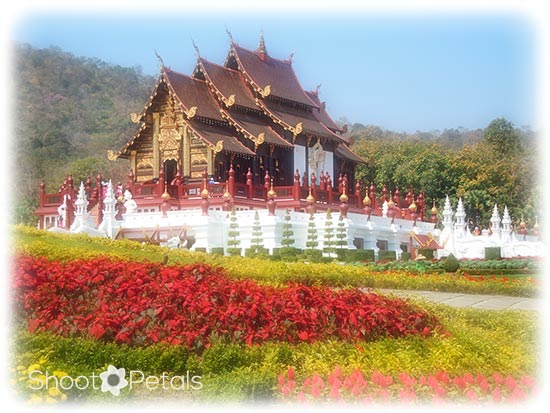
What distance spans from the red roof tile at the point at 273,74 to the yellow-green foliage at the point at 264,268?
20.4 m

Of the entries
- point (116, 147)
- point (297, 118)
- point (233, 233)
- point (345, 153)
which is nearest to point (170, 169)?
point (297, 118)

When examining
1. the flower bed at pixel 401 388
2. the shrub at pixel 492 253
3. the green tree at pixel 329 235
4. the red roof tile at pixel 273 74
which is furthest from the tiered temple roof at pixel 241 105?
the flower bed at pixel 401 388

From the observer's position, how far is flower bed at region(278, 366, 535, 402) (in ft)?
25.4

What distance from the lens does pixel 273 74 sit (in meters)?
41.2

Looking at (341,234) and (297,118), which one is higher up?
(297,118)

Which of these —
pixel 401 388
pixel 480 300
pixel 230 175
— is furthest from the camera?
pixel 230 175

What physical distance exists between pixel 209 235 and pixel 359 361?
66.0ft

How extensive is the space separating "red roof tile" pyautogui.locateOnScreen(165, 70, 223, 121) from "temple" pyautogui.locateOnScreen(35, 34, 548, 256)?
2.3 inches

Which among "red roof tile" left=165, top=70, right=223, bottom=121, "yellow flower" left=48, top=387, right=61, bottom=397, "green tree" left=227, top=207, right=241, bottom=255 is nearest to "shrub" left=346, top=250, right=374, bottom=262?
"green tree" left=227, top=207, right=241, bottom=255

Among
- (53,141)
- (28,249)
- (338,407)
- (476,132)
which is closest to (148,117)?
(28,249)

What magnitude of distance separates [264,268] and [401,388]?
8310 mm

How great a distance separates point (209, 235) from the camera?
29141 millimetres

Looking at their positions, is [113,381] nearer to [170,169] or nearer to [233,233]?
[233,233]

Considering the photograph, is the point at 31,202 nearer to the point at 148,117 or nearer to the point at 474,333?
the point at 148,117
